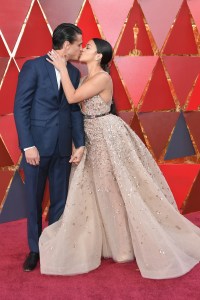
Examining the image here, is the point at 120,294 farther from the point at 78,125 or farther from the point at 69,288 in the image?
the point at 78,125

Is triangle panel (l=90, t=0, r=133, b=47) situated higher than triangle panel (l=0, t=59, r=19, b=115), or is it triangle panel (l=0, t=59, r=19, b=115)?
triangle panel (l=90, t=0, r=133, b=47)

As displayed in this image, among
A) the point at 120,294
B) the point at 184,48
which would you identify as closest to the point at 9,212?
the point at 120,294

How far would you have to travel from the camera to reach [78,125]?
2.40 metres

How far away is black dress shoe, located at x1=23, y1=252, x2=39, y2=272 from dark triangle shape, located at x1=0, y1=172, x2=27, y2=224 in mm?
771

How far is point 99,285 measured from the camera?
2145 millimetres

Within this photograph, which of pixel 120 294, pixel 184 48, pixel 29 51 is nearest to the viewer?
pixel 120 294

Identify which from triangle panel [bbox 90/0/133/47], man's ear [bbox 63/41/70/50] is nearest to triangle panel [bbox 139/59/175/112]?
triangle panel [bbox 90/0/133/47]

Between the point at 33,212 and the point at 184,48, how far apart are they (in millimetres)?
1817

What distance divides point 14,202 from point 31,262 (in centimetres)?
85

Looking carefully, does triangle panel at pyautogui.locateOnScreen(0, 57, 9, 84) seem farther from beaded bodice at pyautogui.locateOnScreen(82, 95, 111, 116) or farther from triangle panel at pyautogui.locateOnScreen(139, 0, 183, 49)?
triangle panel at pyautogui.locateOnScreen(139, 0, 183, 49)

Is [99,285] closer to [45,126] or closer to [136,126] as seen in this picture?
[45,126]

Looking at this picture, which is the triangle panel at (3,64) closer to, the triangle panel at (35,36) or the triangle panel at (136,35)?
the triangle panel at (35,36)

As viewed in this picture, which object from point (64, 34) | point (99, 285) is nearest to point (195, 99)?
point (64, 34)

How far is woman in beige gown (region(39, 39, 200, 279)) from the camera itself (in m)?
2.29
